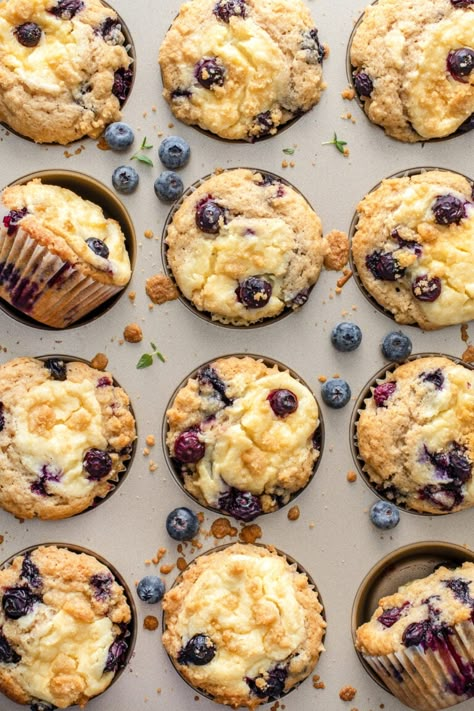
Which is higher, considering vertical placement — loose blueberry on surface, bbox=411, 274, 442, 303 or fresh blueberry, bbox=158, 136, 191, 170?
fresh blueberry, bbox=158, 136, 191, 170

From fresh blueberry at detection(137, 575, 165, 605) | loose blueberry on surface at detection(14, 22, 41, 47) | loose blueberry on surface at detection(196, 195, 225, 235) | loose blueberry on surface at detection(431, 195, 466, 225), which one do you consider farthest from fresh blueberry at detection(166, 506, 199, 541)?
loose blueberry on surface at detection(14, 22, 41, 47)

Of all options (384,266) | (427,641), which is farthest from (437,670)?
(384,266)

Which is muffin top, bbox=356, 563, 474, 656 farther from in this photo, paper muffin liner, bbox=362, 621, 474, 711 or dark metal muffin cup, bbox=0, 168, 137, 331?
dark metal muffin cup, bbox=0, 168, 137, 331

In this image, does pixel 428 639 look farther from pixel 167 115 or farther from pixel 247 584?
pixel 167 115

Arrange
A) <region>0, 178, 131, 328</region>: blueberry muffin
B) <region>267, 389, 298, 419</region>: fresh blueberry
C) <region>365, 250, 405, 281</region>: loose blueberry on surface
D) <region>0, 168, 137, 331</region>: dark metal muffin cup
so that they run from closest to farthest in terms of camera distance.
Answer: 1. <region>0, 178, 131, 328</region>: blueberry muffin
2. <region>267, 389, 298, 419</region>: fresh blueberry
3. <region>365, 250, 405, 281</region>: loose blueberry on surface
4. <region>0, 168, 137, 331</region>: dark metal muffin cup

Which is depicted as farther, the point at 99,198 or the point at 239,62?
the point at 99,198

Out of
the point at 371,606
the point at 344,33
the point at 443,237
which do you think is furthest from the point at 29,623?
the point at 344,33

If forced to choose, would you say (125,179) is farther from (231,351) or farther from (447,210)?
(447,210)
